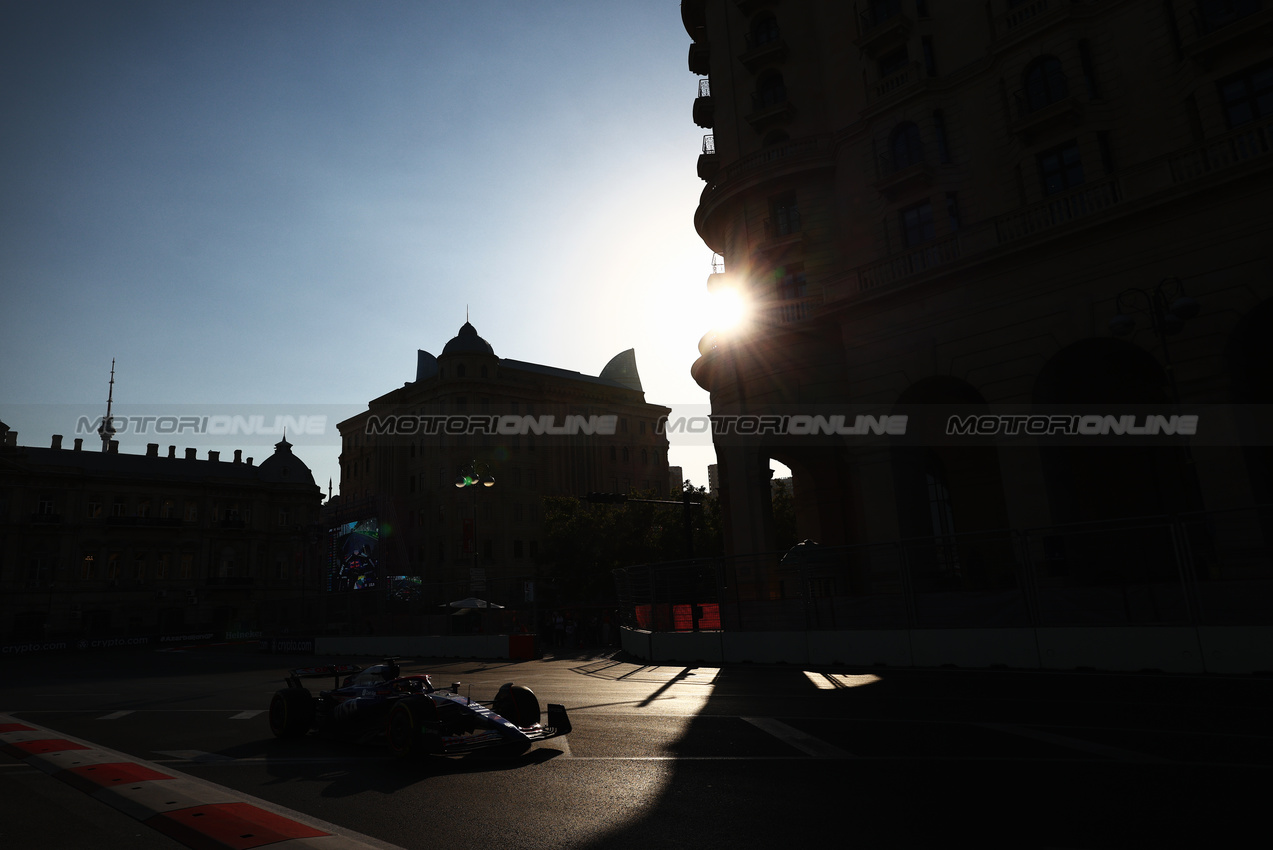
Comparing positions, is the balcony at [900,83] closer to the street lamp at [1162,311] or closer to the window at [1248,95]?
the window at [1248,95]

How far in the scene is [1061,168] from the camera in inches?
912

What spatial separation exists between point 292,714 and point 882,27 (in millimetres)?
27954

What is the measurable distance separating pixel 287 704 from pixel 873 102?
2656cm

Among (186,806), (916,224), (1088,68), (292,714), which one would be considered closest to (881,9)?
(1088,68)

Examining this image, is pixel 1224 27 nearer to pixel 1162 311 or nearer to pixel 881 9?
pixel 1162 311

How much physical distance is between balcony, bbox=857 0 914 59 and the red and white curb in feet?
95.8

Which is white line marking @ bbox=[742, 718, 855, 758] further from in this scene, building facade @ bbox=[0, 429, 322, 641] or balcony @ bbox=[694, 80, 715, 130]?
building facade @ bbox=[0, 429, 322, 641]

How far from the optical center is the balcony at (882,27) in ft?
87.6

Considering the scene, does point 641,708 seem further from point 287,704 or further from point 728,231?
point 728,231

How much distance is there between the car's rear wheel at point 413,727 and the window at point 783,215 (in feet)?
82.6

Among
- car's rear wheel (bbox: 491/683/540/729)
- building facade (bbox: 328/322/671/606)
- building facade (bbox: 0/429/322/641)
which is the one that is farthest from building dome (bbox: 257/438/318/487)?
car's rear wheel (bbox: 491/683/540/729)

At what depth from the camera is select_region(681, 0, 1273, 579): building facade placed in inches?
736

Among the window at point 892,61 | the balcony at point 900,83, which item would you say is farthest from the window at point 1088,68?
the window at point 892,61

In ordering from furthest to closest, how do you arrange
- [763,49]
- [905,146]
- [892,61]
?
[763,49] < [892,61] < [905,146]
